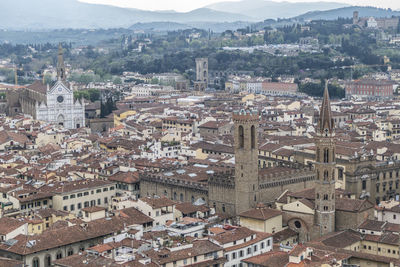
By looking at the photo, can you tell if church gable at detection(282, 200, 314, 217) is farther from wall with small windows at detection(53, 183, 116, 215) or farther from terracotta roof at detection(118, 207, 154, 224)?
wall with small windows at detection(53, 183, 116, 215)

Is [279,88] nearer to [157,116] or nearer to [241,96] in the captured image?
[241,96]

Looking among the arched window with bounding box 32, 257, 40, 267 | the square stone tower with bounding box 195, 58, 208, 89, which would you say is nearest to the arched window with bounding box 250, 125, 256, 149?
the arched window with bounding box 32, 257, 40, 267

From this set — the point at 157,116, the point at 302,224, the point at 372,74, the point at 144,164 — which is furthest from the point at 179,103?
the point at 302,224

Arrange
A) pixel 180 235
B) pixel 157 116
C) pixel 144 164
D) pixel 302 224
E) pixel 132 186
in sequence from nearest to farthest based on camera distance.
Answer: pixel 180 235 < pixel 302 224 < pixel 132 186 < pixel 144 164 < pixel 157 116

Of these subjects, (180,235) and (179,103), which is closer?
(180,235)

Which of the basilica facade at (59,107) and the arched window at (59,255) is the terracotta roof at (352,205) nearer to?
the arched window at (59,255)

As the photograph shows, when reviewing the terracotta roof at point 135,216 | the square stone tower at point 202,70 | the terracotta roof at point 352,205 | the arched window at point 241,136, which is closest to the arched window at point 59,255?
the terracotta roof at point 135,216

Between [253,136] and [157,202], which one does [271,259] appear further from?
[253,136]

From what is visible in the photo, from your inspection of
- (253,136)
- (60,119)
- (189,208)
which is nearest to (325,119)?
(253,136)
